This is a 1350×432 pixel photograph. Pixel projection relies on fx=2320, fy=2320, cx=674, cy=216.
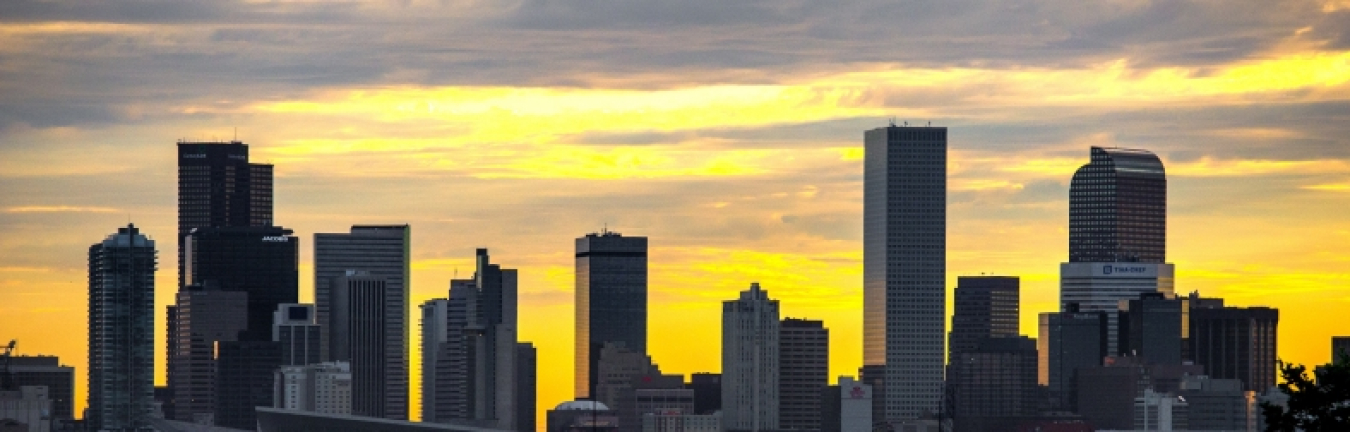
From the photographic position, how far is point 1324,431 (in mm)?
58344

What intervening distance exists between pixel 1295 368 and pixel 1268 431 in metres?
1.84

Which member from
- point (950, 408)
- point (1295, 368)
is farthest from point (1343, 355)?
point (950, 408)

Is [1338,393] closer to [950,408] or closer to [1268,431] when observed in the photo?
[1268,431]

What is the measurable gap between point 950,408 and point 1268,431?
5861 centimetres

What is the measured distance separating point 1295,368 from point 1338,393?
1.35 m

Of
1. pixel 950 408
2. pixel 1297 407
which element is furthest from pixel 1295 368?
pixel 950 408

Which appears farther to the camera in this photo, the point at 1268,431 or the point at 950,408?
the point at 950,408

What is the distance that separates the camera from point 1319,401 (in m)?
59.0

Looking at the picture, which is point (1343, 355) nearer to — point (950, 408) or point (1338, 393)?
point (1338, 393)

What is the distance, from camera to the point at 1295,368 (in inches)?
2370

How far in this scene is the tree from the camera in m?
58.7

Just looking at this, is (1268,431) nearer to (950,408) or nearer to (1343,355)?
(1343,355)

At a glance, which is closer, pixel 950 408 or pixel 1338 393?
pixel 1338 393

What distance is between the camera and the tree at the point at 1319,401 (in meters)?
58.7
